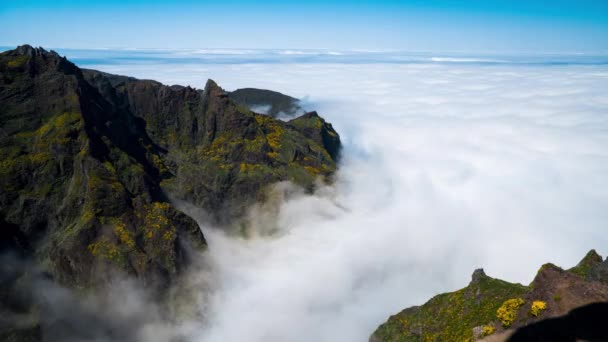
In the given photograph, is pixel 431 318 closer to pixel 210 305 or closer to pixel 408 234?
pixel 210 305

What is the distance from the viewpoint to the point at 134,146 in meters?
148

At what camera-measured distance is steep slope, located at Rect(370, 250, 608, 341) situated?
113ft

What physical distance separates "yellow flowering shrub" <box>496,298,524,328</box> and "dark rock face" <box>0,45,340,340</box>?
81.0 meters

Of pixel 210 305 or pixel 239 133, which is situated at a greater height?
pixel 239 133

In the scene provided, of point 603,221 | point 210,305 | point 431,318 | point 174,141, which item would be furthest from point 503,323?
point 603,221

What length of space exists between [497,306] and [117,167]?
109390 mm

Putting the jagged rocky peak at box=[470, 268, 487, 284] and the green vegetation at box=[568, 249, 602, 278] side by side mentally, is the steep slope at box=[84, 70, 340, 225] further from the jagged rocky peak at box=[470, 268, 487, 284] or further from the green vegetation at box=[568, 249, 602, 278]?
the green vegetation at box=[568, 249, 602, 278]

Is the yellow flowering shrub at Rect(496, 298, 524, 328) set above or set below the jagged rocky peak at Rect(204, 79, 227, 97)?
below

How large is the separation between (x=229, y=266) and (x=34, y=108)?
76.5 meters

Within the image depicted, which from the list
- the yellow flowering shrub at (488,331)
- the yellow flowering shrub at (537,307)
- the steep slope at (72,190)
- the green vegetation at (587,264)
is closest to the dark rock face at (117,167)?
the steep slope at (72,190)

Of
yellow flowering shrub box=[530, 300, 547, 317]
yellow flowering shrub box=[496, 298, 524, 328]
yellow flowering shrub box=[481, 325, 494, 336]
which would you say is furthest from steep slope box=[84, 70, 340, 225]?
yellow flowering shrub box=[530, 300, 547, 317]

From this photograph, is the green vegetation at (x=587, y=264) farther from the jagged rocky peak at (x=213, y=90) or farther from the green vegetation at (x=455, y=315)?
the jagged rocky peak at (x=213, y=90)

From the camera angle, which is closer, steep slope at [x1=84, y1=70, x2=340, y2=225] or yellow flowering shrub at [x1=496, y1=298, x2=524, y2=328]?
yellow flowering shrub at [x1=496, y1=298, x2=524, y2=328]

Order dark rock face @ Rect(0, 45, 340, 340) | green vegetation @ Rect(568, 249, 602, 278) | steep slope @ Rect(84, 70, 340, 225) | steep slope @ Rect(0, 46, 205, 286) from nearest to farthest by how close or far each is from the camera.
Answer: green vegetation @ Rect(568, 249, 602, 278), steep slope @ Rect(0, 46, 205, 286), dark rock face @ Rect(0, 45, 340, 340), steep slope @ Rect(84, 70, 340, 225)
